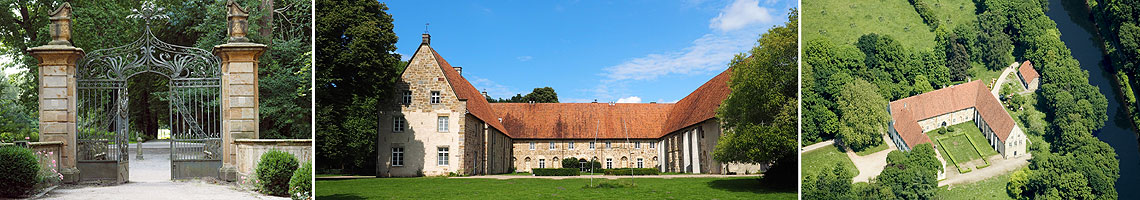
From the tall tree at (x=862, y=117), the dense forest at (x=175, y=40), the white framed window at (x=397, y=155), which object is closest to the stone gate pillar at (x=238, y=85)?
the dense forest at (x=175, y=40)

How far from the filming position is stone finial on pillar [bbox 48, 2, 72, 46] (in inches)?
443

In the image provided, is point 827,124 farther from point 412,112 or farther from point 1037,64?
point 412,112

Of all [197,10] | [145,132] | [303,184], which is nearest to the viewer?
[303,184]

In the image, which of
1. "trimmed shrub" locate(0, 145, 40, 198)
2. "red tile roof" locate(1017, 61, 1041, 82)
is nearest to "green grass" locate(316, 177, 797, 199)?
"trimmed shrub" locate(0, 145, 40, 198)

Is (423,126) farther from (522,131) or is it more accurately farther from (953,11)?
(953,11)

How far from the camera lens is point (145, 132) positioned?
25.0 m

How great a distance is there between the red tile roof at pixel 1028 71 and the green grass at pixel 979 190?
5.14 ft

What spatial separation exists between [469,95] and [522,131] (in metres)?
2.06

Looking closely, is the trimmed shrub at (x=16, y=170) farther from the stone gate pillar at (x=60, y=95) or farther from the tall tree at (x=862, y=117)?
the tall tree at (x=862, y=117)

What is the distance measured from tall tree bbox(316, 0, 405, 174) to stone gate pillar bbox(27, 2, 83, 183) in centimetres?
409

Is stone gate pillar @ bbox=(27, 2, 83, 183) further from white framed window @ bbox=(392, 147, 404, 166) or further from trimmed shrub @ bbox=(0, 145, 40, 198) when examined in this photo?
white framed window @ bbox=(392, 147, 404, 166)

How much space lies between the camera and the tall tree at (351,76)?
1438cm

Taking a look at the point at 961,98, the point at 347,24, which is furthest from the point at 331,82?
the point at 961,98

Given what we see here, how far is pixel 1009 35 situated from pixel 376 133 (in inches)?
440
